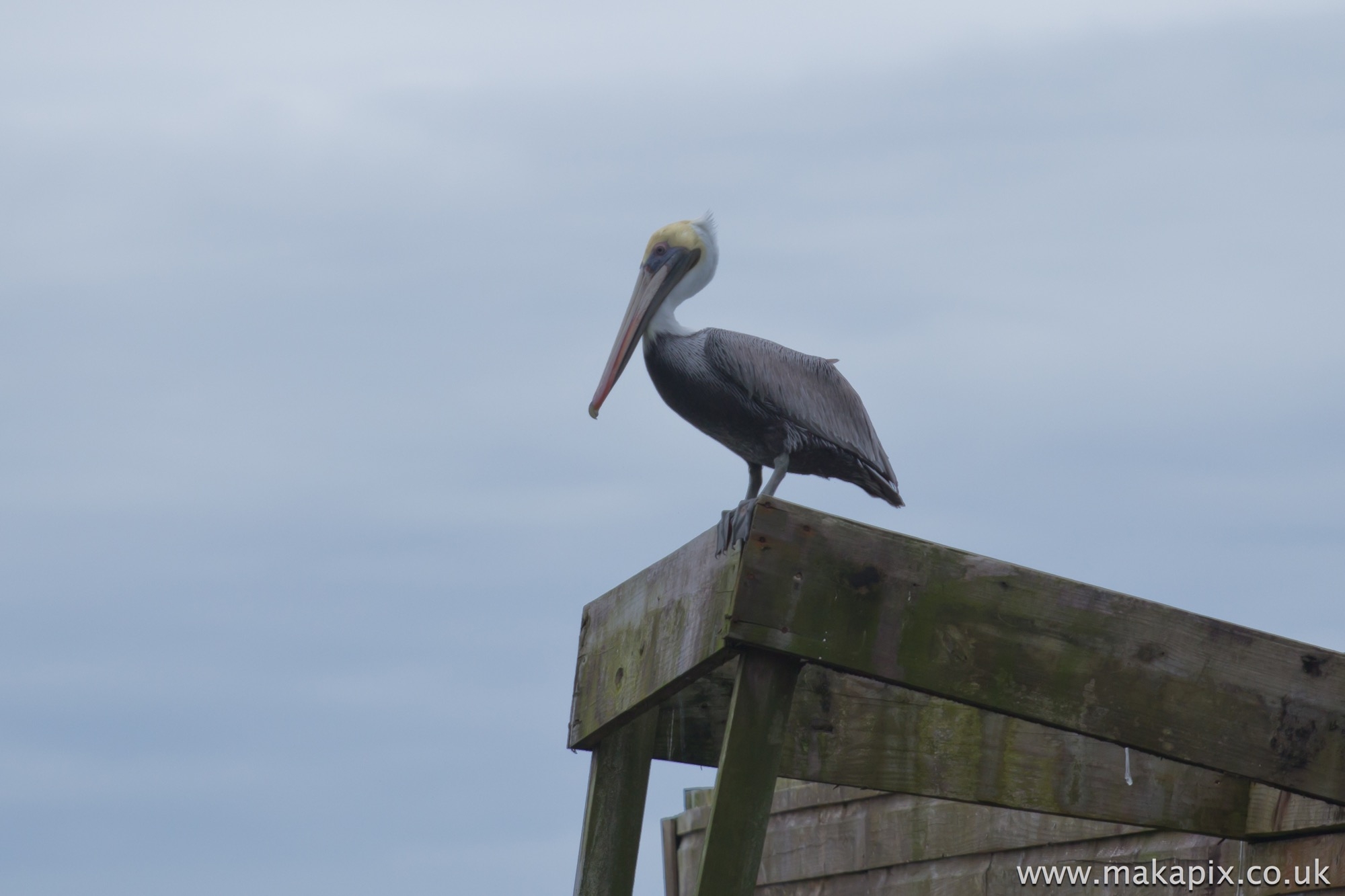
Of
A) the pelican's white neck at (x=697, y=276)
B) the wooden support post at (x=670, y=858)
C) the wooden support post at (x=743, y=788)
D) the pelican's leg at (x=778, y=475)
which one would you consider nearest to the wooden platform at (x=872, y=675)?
the wooden support post at (x=743, y=788)

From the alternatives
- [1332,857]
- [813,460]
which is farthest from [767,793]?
[1332,857]

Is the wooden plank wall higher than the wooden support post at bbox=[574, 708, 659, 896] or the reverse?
higher

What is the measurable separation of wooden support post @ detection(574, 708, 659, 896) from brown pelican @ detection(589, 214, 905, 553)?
0.90 meters

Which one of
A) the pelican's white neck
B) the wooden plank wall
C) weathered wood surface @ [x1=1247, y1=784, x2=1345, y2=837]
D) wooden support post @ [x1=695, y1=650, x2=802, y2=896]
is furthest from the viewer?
the pelican's white neck

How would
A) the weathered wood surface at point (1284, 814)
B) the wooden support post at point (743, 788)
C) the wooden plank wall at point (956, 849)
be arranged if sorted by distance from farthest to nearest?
the wooden plank wall at point (956, 849), the weathered wood surface at point (1284, 814), the wooden support post at point (743, 788)

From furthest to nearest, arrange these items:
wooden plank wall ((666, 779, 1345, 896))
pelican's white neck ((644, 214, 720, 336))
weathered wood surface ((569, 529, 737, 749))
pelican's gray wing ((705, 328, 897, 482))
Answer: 1. pelican's white neck ((644, 214, 720, 336))
2. wooden plank wall ((666, 779, 1345, 896))
3. pelican's gray wing ((705, 328, 897, 482))
4. weathered wood surface ((569, 529, 737, 749))

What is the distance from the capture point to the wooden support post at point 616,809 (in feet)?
11.2

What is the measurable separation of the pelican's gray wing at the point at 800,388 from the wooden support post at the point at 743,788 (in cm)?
163

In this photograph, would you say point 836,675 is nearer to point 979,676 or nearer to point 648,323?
point 979,676

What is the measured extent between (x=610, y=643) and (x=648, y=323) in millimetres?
1503

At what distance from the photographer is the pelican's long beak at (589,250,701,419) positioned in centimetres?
470

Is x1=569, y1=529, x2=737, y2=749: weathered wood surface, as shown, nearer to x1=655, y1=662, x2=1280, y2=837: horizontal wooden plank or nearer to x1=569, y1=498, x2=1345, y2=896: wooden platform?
x1=569, y1=498, x2=1345, y2=896: wooden platform

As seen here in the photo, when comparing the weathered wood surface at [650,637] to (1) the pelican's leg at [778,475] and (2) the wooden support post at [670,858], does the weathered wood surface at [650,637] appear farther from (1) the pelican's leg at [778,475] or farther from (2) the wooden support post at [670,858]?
(2) the wooden support post at [670,858]

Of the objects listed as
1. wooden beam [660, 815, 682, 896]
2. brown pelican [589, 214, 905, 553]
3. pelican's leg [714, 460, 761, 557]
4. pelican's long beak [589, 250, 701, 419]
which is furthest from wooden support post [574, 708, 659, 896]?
wooden beam [660, 815, 682, 896]
